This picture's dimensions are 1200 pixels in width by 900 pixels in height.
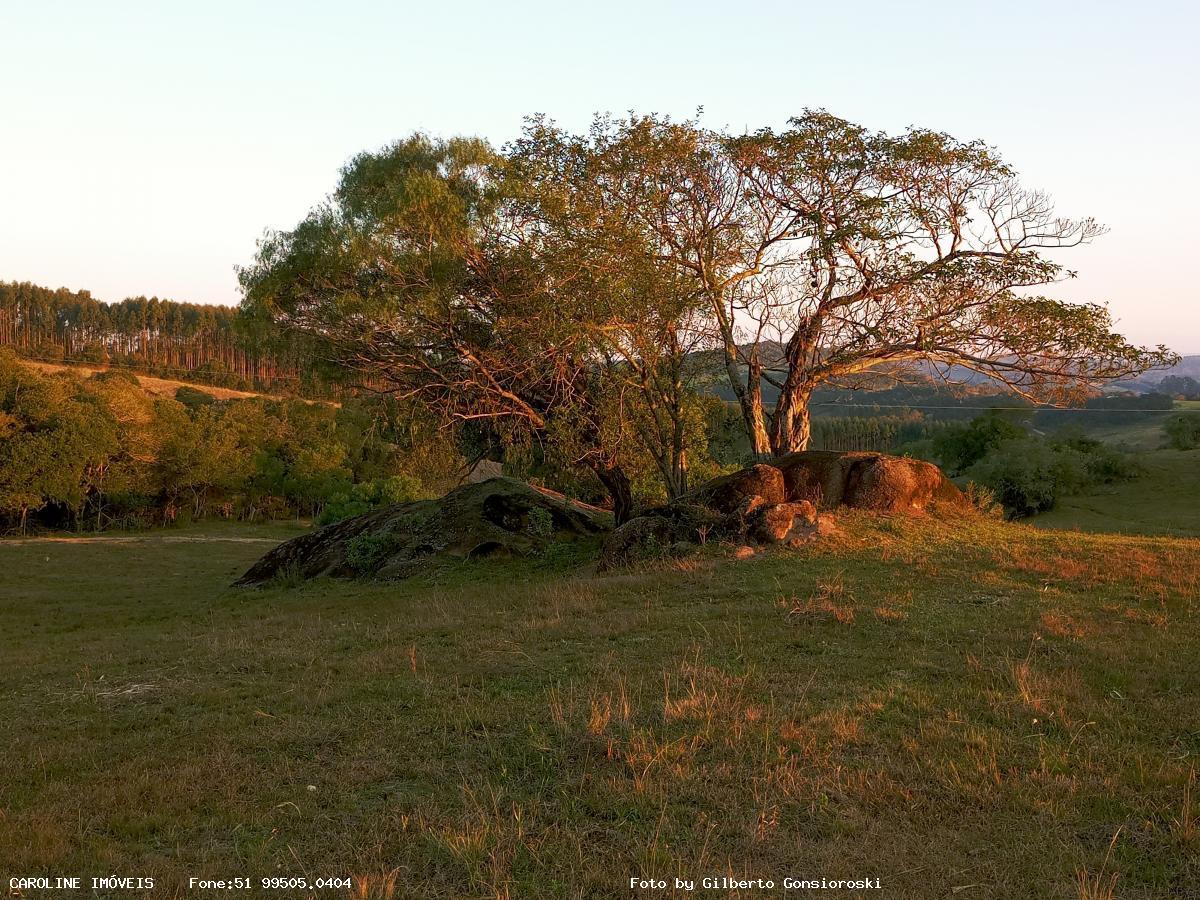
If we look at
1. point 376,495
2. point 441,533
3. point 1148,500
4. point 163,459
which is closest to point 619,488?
point 441,533

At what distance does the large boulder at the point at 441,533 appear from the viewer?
22016mm

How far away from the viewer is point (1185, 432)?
79.9 meters

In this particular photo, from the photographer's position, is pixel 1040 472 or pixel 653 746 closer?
pixel 653 746

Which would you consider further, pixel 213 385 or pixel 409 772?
pixel 213 385

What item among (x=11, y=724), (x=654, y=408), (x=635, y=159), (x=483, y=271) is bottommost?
(x=11, y=724)

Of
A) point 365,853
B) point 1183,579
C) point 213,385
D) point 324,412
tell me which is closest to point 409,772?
point 365,853

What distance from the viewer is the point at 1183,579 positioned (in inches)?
511

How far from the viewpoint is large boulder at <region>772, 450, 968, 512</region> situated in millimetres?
19109

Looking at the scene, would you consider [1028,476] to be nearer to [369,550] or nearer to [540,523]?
[540,523]

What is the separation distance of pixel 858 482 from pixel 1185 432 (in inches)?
3140

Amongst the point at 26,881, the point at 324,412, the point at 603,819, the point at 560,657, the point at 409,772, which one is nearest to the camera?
the point at 26,881

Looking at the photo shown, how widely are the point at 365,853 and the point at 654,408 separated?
57.1 feet

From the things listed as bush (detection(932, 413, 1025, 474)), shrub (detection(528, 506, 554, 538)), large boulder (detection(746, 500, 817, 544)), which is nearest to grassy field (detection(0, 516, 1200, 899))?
large boulder (detection(746, 500, 817, 544))

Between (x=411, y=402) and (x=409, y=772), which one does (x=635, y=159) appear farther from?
(x=409, y=772)
